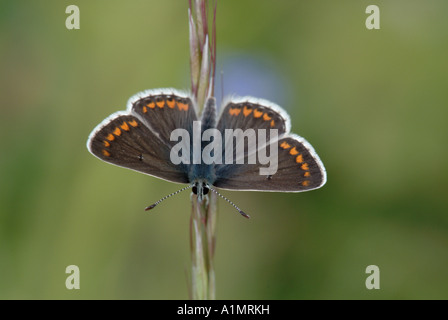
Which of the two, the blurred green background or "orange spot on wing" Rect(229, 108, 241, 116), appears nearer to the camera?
"orange spot on wing" Rect(229, 108, 241, 116)

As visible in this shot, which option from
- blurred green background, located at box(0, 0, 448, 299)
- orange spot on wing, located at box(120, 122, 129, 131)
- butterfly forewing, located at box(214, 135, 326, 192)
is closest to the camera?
butterfly forewing, located at box(214, 135, 326, 192)

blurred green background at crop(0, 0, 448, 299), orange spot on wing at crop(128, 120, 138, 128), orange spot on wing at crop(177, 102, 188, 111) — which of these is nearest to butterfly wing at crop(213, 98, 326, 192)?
orange spot on wing at crop(177, 102, 188, 111)

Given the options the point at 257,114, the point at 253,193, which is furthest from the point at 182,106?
the point at 253,193

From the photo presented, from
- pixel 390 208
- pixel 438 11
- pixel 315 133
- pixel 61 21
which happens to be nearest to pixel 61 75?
pixel 61 21

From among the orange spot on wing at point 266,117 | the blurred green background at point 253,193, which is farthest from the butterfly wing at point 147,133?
the blurred green background at point 253,193

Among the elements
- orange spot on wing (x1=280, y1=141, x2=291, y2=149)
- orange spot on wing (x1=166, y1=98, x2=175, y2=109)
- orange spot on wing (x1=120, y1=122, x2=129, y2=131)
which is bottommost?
orange spot on wing (x1=280, y1=141, x2=291, y2=149)

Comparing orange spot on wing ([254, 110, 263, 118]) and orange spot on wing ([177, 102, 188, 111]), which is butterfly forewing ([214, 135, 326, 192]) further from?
orange spot on wing ([177, 102, 188, 111])

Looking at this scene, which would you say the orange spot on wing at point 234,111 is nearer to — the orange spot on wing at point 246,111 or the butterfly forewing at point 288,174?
the orange spot on wing at point 246,111

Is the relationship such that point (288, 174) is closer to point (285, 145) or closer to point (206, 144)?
point (285, 145)

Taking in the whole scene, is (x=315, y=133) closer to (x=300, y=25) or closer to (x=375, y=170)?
(x=375, y=170)
